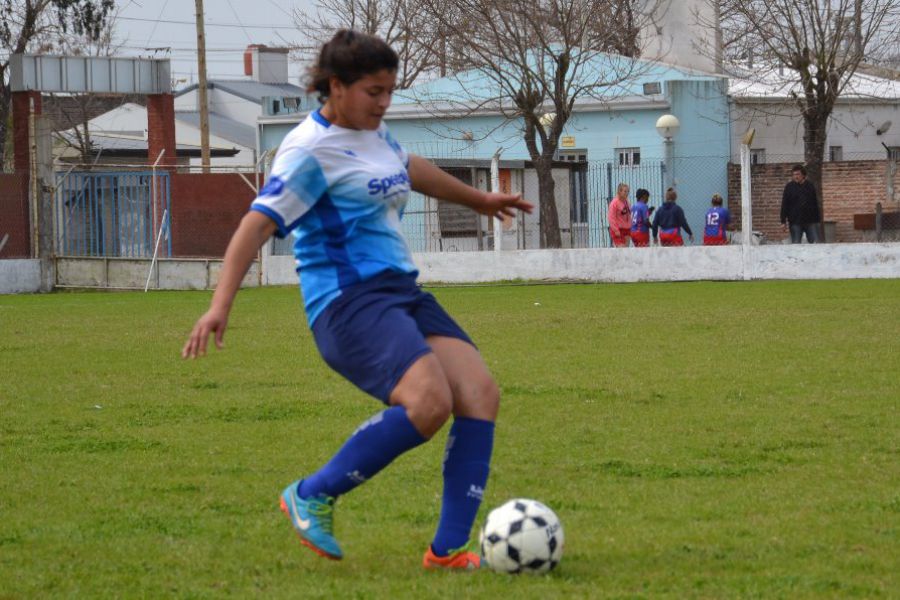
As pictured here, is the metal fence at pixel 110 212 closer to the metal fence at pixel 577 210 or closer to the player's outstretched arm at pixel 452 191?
the metal fence at pixel 577 210

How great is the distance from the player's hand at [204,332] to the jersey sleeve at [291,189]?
352mm

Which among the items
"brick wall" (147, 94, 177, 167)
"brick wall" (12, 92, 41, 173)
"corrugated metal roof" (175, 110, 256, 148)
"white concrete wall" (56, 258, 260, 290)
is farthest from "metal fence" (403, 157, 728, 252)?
"corrugated metal roof" (175, 110, 256, 148)

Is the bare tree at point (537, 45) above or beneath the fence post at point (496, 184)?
above

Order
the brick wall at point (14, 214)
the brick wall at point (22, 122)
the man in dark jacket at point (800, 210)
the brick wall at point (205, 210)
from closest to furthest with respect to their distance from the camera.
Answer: the man in dark jacket at point (800, 210)
the brick wall at point (14, 214)
the brick wall at point (205, 210)
the brick wall at point (22, 122)

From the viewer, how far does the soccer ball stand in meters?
4.30

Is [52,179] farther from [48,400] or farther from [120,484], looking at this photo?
[120,484]

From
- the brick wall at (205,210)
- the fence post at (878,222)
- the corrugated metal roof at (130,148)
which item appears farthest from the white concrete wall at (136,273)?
the corrugated metal roof at (130,148)

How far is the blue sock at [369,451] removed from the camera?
13.8 feet

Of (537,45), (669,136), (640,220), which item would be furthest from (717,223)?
(537,45)

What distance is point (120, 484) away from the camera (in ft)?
20.3

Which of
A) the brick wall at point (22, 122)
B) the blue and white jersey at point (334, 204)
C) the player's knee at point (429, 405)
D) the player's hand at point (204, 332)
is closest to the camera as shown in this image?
the player's hand at point (204, 332)

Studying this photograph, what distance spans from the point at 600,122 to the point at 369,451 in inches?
1230

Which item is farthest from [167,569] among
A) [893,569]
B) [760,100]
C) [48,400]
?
[760,100]

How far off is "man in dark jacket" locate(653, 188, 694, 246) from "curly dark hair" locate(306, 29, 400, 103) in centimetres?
2011
